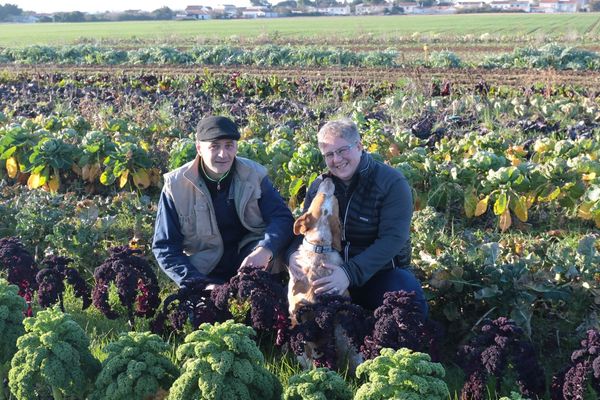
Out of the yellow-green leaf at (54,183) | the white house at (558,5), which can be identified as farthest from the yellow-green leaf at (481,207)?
the white house at (558,5)

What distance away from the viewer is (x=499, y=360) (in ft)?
11.3

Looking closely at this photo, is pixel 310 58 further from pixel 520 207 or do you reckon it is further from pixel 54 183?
pixel 520 207

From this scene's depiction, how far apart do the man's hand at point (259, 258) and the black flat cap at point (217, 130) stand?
743mm

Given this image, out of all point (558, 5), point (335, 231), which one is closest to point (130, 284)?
point (335, 231)

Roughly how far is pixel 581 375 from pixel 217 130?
8.23ft

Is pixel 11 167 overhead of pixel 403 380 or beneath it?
beneath

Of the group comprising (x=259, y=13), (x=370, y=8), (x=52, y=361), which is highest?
(x=52, y=361)

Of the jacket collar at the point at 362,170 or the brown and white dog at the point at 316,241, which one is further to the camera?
the jacket collar at the point at 362,170

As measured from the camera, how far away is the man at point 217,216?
4598mm

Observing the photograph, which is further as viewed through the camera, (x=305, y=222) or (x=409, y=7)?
(x=409, y=7)

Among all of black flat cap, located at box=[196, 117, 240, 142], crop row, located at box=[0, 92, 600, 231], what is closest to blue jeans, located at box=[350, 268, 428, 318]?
black flat cap, located at box=[196, 117, 240, 142]

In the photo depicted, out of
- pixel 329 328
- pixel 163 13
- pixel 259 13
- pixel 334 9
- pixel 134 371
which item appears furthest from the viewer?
pixel 334 9

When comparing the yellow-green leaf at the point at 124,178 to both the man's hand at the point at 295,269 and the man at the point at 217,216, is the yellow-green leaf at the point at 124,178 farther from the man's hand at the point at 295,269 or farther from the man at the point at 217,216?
the man's hand at the point at 295,269

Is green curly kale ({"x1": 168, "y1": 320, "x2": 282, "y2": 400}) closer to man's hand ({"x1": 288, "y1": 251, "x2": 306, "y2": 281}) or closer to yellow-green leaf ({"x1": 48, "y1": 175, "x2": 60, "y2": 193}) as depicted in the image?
man's hand ({"x1": 288, "y1": 251, "x2": 306, "y2": 281})
